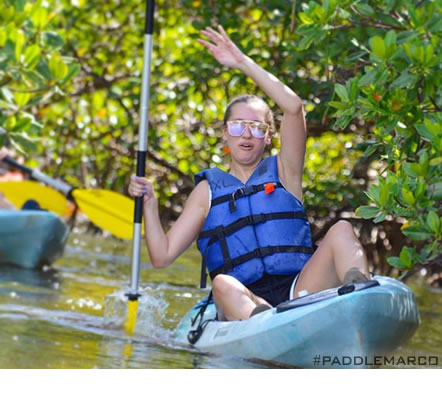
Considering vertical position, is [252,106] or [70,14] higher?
[70,14]

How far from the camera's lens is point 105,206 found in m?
6.51

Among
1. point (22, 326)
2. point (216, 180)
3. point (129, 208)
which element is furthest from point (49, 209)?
point (216, 180)

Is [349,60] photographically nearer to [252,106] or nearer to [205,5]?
[252,106]

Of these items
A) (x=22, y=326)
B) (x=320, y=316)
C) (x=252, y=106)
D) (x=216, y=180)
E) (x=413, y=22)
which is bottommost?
(x=22, y=326)

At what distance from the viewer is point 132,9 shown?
7.75 metres

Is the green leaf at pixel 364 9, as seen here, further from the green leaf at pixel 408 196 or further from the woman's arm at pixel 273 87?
the green leaf at pixel 408 196

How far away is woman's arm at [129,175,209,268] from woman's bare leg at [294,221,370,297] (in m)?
0.55

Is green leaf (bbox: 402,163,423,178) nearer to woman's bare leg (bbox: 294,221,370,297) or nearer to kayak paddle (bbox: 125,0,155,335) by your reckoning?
woman's bare leg (bbox: 294,221,370,297)

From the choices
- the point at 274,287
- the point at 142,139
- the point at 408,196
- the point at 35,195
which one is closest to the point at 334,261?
the point at 274,287

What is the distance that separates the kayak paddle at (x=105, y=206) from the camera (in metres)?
6.36

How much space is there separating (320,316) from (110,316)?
1629mm

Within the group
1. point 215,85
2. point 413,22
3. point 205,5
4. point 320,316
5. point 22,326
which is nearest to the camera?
point 413,22

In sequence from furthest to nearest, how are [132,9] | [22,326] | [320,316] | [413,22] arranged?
[132,9]
[22,326]
[320,316]
[413,22]

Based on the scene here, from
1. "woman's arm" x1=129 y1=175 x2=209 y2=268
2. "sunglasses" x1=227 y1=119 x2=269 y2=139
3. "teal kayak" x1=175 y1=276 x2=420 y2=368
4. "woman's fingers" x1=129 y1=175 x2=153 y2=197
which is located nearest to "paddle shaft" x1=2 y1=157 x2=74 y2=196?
"woman's fingers" x1=129 y1=175 x2=153 y2=197
